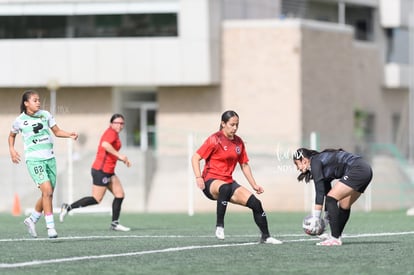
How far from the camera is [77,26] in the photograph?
5059cm

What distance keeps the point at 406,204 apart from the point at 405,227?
2201cm

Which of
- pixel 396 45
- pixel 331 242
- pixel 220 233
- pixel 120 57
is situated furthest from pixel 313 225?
pixel 396 45

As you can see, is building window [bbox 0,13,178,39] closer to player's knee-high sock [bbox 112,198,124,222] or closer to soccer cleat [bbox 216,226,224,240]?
player's knee-high sock [bbox 112,198,124,222]

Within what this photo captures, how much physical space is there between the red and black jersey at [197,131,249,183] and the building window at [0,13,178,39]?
34.6m

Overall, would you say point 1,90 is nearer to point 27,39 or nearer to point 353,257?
point 27,39

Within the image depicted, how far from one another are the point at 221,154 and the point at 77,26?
35305 mm

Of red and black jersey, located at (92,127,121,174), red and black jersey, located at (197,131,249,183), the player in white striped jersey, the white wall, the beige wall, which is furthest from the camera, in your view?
the beige wall

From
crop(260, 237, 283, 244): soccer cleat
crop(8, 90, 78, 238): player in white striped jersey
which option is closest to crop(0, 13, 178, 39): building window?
crop(8, 90, 78, 238): player in white striped jersey

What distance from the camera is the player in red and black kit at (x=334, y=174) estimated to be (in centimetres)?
1472

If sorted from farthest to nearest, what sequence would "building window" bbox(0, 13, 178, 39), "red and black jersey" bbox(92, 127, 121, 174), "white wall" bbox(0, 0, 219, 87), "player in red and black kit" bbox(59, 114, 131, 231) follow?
"building window" bbox(0, 13, 178, 39), "white wall" bbox(0, 0, 219, 87), "red and black jersey" bbox(92, 127, 121, 174), "player in red and black kit" bbox(59, 114, 131, 231)

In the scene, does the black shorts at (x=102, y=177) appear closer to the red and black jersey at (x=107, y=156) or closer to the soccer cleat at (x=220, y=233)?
the red and black jersey at (x=107, y=156)

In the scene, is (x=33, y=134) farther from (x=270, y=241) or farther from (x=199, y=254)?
(x=199, y=254)

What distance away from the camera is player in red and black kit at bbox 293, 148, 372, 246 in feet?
48.3

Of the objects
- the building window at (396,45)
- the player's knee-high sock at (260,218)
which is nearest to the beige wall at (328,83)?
the building window at (396,45)
